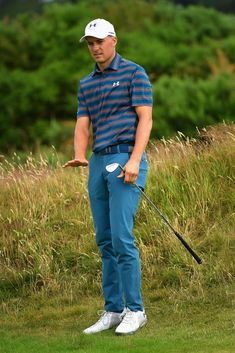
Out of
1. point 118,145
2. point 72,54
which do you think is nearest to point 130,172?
point 118,145

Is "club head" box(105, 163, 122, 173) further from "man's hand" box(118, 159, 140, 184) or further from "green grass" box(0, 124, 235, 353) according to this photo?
"green grass" box(0, 124, 235, 353)

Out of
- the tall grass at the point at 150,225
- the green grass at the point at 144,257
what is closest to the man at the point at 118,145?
the green grass at the point at 144,257

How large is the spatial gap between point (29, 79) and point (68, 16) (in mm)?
5103

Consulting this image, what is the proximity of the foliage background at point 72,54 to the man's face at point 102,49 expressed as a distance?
2830cm

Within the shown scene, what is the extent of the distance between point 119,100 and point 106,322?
63.2 inches

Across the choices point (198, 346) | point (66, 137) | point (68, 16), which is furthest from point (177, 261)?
point (68, 16)

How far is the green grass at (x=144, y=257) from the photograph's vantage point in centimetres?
665

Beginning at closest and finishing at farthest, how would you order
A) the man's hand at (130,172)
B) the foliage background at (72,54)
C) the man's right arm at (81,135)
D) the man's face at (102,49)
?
the man's hand at (130,172) → the man's face at (102,49) → the man's right arm at (81,135) → the foliage background at (72,54)

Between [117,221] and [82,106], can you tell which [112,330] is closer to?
[117,221]

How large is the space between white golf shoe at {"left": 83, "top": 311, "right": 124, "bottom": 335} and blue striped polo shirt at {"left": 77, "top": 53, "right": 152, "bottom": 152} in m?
1.23

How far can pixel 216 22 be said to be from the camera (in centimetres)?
4984

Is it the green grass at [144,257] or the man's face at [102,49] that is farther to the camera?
the green grass at [144,257]

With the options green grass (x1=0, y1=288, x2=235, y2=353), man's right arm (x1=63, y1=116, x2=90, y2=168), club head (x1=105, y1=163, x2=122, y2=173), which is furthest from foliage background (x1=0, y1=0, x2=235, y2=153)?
club head (x1=105, y1=163, x2=122, y2=173)

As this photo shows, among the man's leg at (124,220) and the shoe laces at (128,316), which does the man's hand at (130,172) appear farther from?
the shoe laces at (128,316)
